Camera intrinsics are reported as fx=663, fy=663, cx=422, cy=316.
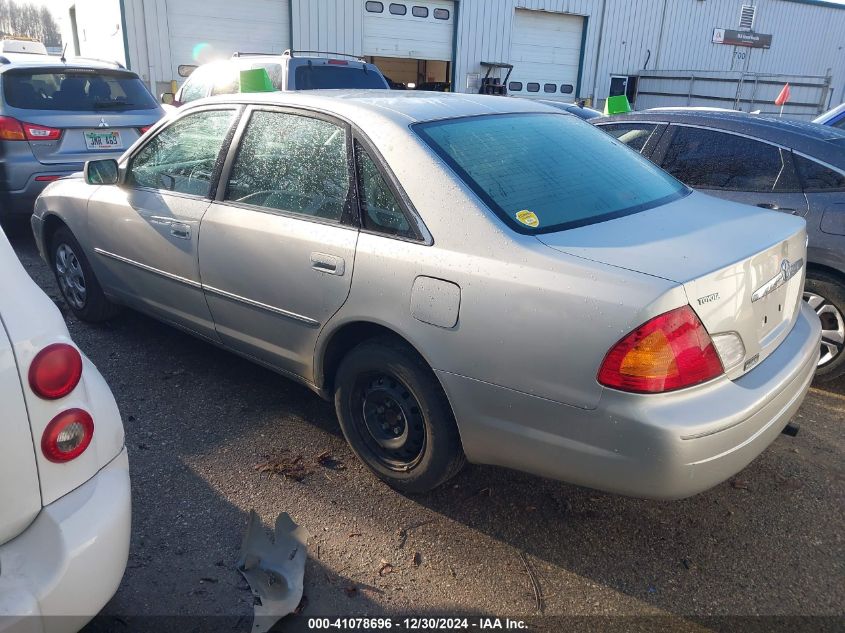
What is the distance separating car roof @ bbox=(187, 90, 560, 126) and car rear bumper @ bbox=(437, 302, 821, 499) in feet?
3.89

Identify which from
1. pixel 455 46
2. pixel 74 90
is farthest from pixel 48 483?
pixel 455 46

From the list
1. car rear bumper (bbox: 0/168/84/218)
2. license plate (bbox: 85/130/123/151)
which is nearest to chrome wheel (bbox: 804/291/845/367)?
license plate (bbox: 85/130/123/151)

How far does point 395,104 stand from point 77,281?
2.83m

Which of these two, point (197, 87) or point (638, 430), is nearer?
point (638, 430)

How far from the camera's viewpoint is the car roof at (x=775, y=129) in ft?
13.2

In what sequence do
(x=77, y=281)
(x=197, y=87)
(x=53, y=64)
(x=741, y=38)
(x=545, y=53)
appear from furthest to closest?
(x=741, y=38), (x=545, y=53), (x=197, y=87), (x=53, y=64), (x=77, y=281)

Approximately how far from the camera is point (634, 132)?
4.75 meters

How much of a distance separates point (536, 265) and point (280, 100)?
1703mm

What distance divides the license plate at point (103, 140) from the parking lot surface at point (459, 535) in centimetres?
391

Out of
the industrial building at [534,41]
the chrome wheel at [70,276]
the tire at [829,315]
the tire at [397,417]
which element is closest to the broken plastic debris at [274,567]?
the tire at [397,417]

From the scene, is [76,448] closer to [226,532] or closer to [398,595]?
[226,532]

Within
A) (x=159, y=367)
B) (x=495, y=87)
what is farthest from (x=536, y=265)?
(x=495, y=87)

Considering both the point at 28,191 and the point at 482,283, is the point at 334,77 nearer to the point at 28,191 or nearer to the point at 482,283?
the point at 28,191

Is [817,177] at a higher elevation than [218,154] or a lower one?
lower
